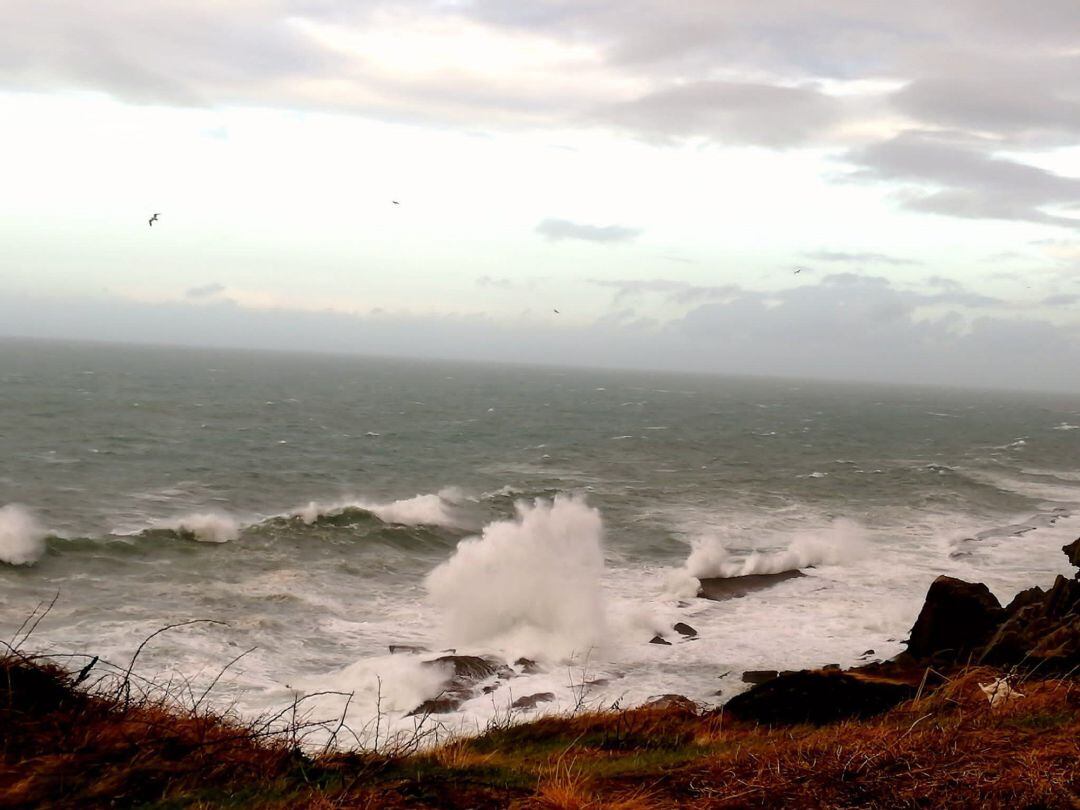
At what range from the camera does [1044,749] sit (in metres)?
4.70

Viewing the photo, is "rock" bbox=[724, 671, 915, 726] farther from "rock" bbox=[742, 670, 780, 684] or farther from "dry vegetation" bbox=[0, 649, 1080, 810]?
"rock" bbox=[742, 670, 780, 684]

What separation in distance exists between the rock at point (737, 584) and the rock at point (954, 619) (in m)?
7.22

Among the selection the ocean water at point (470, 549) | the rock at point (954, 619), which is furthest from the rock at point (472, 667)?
the rock at point (954, 619)

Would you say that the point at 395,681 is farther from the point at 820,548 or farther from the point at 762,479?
the point at 762,479

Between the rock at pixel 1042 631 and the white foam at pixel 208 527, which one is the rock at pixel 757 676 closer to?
the rock at pixel 1042 631

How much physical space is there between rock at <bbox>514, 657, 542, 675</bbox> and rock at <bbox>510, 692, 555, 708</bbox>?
4.44 ft

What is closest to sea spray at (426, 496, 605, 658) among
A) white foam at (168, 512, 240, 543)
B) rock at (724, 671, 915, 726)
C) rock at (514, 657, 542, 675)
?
rock at (514, 657, 542, 675)

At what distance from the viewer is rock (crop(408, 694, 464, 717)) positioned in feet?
43.6

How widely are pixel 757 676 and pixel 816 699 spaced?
7.36m

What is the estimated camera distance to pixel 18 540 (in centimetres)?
2241

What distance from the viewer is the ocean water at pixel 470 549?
16109 millimetres

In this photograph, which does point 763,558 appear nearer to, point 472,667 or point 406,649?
point 472,667

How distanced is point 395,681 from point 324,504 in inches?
748

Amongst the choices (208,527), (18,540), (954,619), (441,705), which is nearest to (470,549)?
(441,705)
